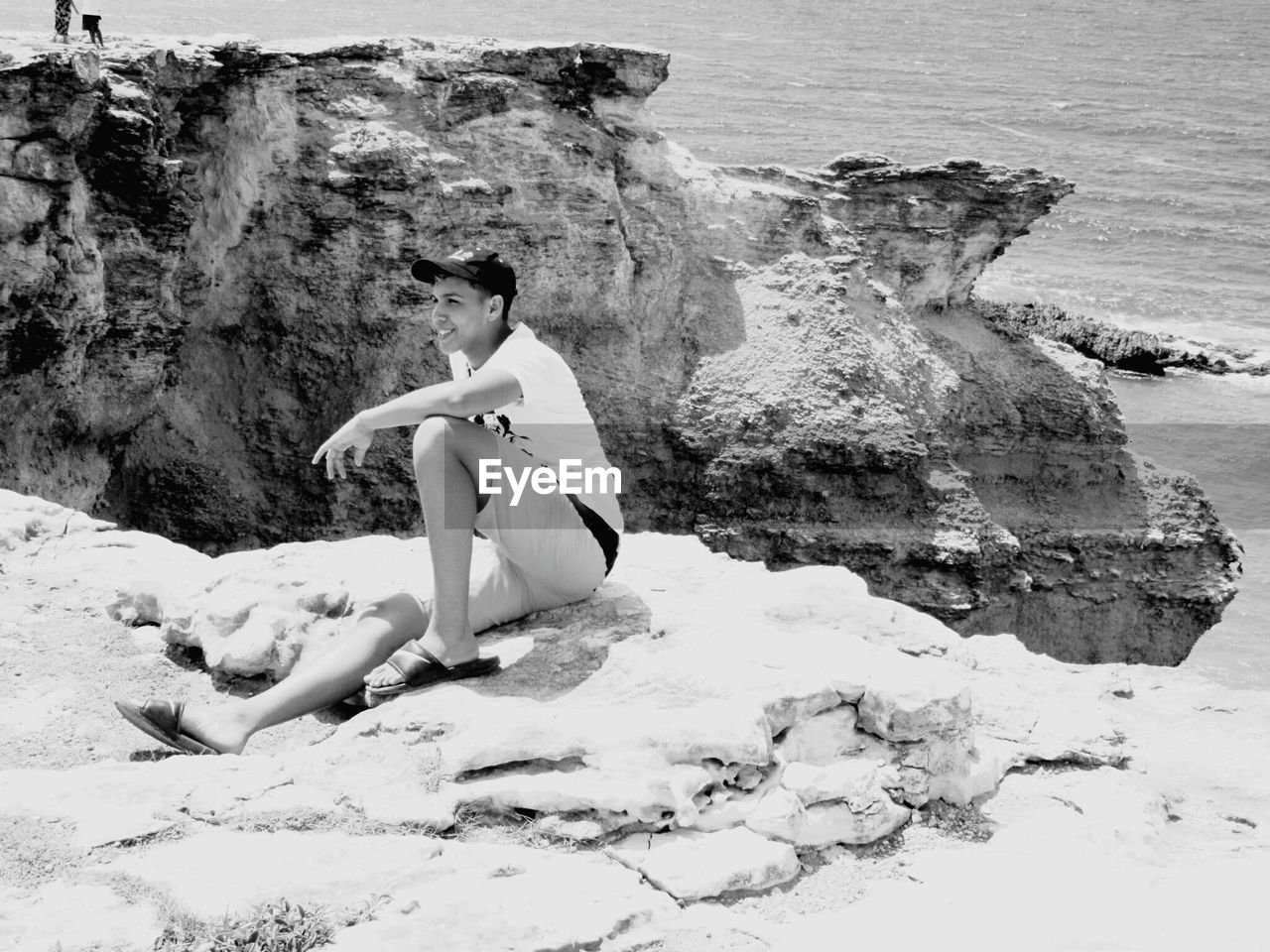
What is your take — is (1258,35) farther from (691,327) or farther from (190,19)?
(691,327)

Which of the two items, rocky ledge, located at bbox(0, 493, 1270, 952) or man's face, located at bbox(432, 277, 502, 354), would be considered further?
man's face, located at bbox(432, 277, 502, 354)

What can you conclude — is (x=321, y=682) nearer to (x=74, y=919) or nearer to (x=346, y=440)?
(x=346, y=440)

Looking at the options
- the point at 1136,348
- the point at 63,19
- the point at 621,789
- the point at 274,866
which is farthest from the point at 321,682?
the point at 1136,348

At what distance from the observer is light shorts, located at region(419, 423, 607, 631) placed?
433cm

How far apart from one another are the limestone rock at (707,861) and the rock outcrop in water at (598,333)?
329 inches

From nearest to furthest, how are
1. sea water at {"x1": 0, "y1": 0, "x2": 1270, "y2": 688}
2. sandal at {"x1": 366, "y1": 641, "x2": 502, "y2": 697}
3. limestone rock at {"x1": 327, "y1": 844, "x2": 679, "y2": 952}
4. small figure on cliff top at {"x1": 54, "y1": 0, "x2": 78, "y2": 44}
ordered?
limestone rock at {"x1": 327, "y1": 844, "x2": 679, "y2": 952} < sandal at {"x1": 366, "y1": 641, "x2": 502, "y2": 697} < small figure on cliff top at {"x1": 54, "y1": 0, "x2": 78, "y2": 44} < sea water at {"x1": 0, "y1": 0, "x2": 1270, "y2": 688}

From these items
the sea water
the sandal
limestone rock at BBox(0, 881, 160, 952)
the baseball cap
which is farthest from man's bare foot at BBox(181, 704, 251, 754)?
the sea water

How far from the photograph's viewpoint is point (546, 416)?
4.39 m

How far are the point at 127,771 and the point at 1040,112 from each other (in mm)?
45931

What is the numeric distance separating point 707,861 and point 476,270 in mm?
1946

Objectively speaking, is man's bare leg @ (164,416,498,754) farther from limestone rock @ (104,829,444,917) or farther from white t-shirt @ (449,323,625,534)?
limestone rock @ (104,829,444,917)

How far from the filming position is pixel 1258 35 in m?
62.3

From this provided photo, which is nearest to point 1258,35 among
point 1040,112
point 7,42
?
point 1040,112

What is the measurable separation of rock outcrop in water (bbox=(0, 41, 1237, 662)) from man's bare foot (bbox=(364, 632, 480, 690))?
728 cm
